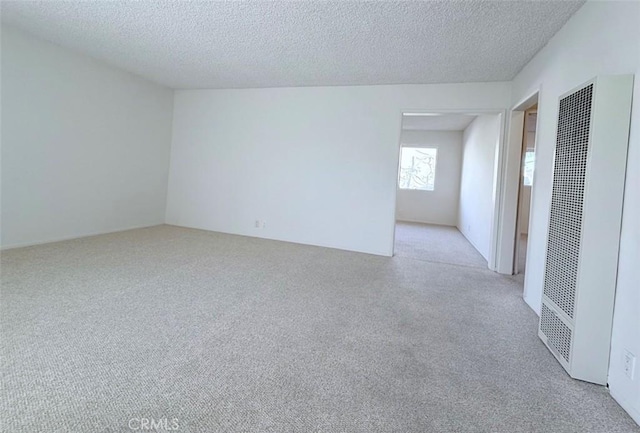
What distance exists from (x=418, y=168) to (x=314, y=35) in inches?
254

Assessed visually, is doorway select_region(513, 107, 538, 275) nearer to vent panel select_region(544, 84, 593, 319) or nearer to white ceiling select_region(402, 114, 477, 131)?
vent panel select_region(544, 84, 593, 319)

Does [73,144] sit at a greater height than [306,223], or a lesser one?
greater

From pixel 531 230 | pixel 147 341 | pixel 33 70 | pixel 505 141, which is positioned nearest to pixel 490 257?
pixel 531 230

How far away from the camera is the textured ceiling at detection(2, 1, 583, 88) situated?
2615 mm

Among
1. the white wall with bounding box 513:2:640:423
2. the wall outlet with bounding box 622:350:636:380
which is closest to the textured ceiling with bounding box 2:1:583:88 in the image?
the white wall with bounding box 513:2:640:423

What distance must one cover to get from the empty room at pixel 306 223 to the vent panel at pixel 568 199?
0.06 ft

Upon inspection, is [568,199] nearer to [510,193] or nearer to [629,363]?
[629,363]

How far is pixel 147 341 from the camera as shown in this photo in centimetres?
190

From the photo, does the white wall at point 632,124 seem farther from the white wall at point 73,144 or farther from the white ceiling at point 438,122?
the white wall at point 73,144

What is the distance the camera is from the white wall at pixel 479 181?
16.1 ft

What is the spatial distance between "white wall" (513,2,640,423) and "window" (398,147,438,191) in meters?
5.51

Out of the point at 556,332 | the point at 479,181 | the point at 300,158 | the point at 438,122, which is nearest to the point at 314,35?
the point at 300,158

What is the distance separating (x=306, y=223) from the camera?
16.5ft

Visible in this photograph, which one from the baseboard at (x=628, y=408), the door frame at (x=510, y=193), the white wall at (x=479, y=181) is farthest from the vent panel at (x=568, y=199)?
the white wall at (x=479, y=181)
